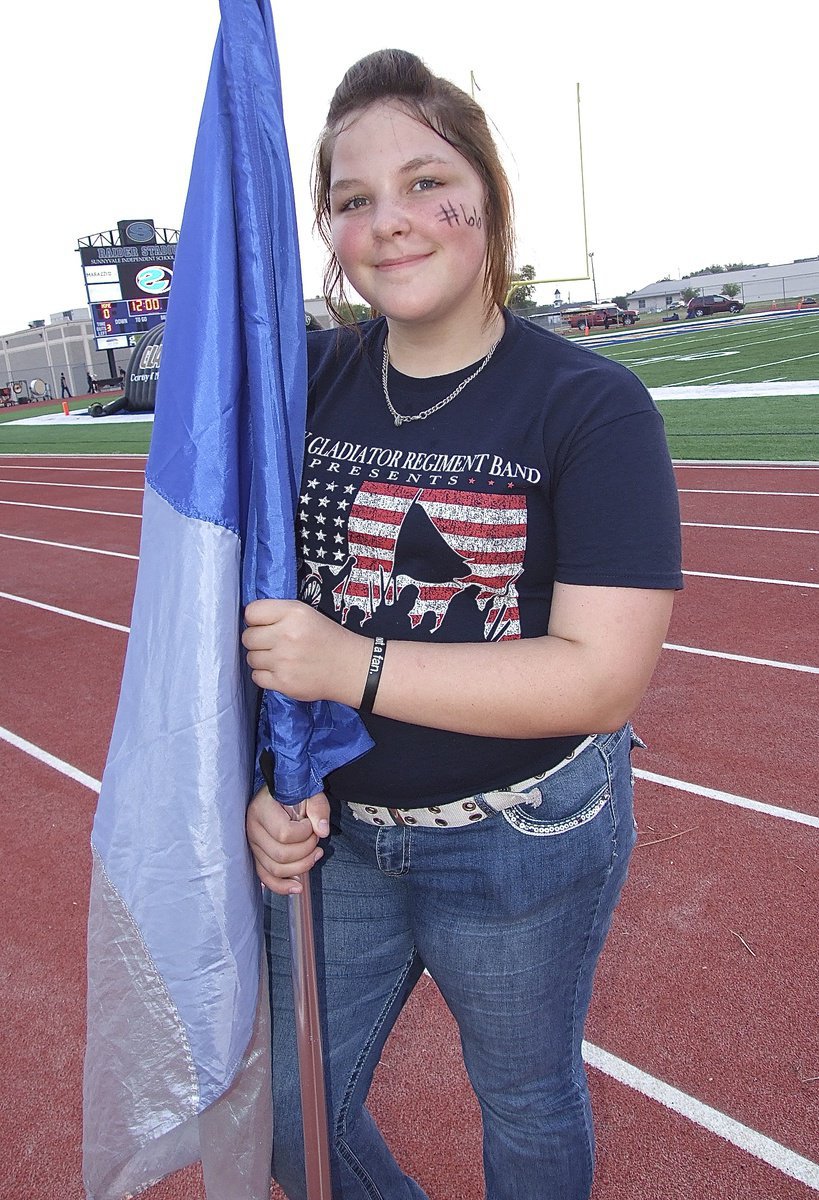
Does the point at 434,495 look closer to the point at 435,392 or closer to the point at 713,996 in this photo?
the point at 435,392

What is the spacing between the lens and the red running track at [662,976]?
7.85ft

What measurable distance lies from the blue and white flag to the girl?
3.0 inches

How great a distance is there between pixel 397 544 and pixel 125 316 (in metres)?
36.7

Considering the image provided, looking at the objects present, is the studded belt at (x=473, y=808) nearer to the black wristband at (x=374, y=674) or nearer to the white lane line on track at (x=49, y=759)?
the black wristband at (x=374, y=674)

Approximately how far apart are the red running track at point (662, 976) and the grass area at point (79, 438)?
13.7m

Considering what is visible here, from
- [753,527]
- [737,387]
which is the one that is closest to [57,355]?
[737,387]

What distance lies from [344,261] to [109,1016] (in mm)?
1201

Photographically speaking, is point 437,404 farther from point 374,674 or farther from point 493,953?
point 493,953

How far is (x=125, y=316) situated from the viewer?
3503 centimetres

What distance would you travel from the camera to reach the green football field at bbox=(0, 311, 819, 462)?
1195 centimetres

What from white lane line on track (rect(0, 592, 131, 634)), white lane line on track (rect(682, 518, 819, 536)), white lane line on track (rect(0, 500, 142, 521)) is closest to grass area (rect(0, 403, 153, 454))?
white lane line on track (rect(0, 500, 142, 521))

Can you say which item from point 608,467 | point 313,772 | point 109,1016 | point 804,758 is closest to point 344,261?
point 608,467

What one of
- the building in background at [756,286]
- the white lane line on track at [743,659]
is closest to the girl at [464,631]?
the white lane line on track at [743,659]

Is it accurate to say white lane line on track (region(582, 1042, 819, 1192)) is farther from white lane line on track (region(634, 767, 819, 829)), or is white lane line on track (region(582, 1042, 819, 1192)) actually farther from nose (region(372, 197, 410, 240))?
nose (region(372, 197, 410, 240))
